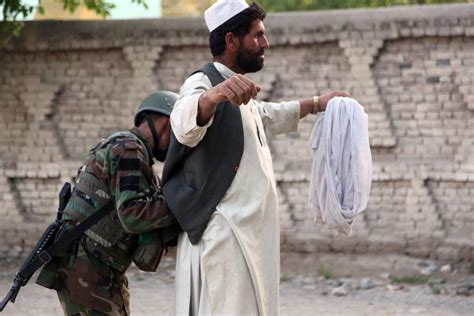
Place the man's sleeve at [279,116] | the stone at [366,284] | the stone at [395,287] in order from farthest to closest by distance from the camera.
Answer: the stone at [366,284] → the stone at [395,287] → the man's sleeve at [279,116]

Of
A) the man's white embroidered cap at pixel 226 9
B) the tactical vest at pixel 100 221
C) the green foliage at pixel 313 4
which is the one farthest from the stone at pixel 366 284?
the green foliage at pixel 313 4

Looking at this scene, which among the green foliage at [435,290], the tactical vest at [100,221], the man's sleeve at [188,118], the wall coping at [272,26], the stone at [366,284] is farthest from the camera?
the wall coping at [272,26]

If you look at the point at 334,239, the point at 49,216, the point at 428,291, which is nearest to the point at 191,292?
the point at 428,291

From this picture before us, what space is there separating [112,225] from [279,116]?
0.85 m

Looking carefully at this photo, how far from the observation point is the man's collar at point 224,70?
412 centimetres

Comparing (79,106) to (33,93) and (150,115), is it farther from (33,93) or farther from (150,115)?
(150,115)

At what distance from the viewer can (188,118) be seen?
3766mm

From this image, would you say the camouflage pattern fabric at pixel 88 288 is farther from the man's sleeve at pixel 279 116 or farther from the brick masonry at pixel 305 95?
the brick masonry at pixel 305 95

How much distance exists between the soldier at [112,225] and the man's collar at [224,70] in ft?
1.18

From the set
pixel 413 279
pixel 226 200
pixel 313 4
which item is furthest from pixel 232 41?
pixel 313 4

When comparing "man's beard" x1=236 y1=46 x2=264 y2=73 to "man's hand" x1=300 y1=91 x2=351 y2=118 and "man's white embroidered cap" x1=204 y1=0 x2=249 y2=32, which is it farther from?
"man's hand" x1=300 y1=91 x2=351 y2=118

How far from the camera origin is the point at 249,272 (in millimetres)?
4012

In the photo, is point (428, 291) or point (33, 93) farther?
point (33, 93)

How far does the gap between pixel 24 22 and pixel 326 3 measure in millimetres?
6551
